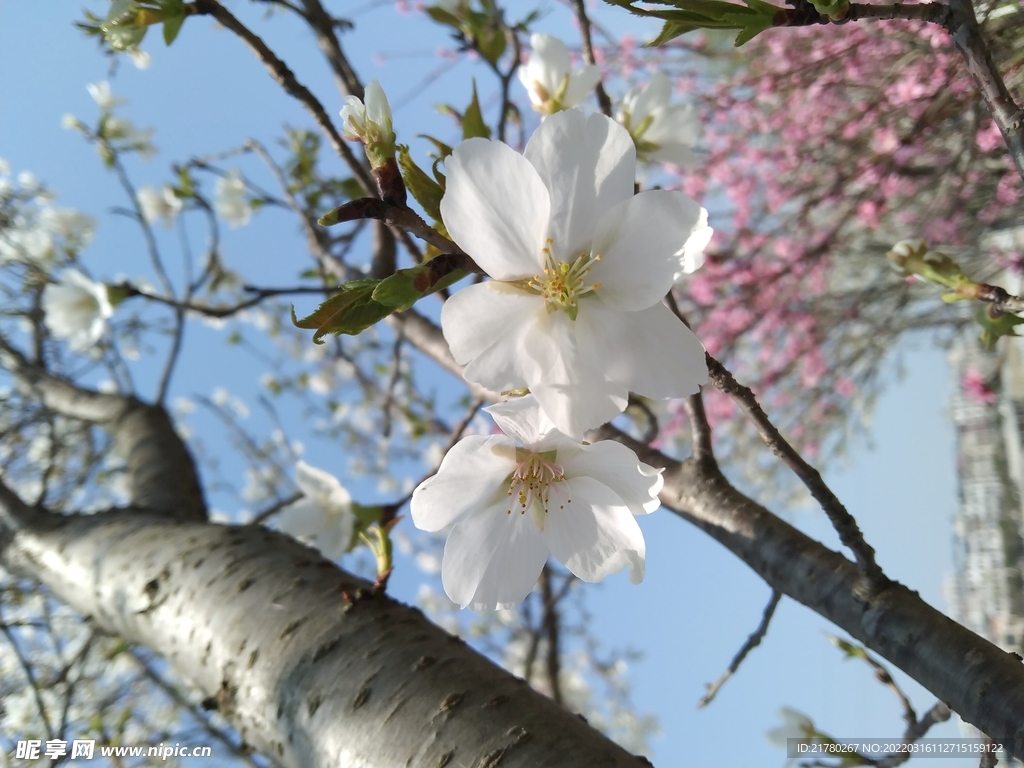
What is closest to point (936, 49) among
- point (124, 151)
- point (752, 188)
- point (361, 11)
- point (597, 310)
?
point (752, 188)

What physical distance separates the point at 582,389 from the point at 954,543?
16.7 feet

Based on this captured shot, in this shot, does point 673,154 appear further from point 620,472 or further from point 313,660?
point 313,660

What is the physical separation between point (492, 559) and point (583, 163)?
1.41 feet

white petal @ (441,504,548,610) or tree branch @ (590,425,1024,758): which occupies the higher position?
tree branch @ (590,425,1024,758)

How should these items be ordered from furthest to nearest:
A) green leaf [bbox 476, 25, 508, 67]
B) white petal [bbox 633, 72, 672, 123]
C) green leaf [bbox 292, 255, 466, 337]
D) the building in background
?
the building in background → green leaf [bbox 476, 25, 508, 67] → white petal [bbox 633, 72, 672, 123] → green leaf [bbox 292, 255, 466, 337]

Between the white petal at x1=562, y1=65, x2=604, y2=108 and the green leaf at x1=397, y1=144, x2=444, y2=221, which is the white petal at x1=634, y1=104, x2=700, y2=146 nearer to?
the white petal at x1=562, y1=65, x2=604, y2=108

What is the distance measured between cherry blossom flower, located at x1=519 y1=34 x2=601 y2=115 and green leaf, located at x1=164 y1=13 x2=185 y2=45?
0.53 m

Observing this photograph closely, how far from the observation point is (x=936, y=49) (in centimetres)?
206

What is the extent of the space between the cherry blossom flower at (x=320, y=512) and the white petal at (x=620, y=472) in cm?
55

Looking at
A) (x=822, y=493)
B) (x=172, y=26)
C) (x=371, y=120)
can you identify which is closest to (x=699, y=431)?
(x=822, y=493)

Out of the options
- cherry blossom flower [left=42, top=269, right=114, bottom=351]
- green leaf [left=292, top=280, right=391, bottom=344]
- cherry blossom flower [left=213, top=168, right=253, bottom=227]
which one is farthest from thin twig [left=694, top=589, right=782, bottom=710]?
cherry blossom flower [left=213, top=168, right=253, bottom=227]

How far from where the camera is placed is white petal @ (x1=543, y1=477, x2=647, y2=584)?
2.20 feet

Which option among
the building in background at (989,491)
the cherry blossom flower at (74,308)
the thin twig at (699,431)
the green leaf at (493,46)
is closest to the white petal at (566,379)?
the thin twig at (699,431)

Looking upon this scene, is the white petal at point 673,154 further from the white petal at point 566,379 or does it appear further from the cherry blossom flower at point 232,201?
the cherry blossom flower at point 232,201
